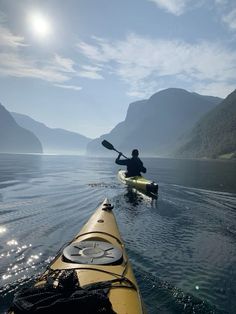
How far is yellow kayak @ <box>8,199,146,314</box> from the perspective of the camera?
464cm

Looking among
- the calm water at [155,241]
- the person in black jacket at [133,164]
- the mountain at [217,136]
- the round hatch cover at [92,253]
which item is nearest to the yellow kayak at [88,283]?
the round hatch cover at [92,253]

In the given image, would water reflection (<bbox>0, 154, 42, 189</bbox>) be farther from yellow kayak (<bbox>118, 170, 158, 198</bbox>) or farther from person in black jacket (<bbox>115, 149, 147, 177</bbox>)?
yellow kayak (<bbox>118, 170, 158, 198</bbox>)

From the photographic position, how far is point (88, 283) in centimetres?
Answer: 593

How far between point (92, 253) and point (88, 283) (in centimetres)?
135

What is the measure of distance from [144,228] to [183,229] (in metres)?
1.91

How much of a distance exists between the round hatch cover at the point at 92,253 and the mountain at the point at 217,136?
125004 millimetres

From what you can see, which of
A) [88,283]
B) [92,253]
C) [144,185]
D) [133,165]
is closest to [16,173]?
[133,165]

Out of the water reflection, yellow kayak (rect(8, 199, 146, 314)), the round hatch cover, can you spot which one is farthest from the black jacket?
the round hatch cover

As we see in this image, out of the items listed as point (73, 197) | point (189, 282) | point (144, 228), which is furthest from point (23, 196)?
point (189, 282)

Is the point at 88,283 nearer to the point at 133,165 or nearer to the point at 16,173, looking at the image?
the point at 133,165

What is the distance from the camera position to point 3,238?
12.7 m

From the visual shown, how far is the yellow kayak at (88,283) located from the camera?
4645 millimetres

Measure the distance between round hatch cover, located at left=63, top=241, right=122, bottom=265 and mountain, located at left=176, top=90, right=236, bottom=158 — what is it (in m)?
125

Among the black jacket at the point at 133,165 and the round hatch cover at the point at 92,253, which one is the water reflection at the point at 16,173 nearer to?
the black jacket at the point at 133,165
